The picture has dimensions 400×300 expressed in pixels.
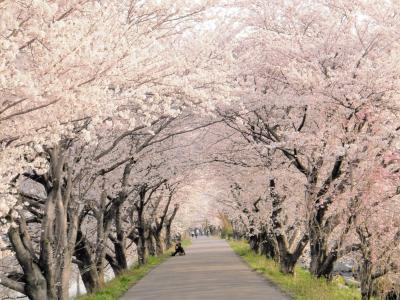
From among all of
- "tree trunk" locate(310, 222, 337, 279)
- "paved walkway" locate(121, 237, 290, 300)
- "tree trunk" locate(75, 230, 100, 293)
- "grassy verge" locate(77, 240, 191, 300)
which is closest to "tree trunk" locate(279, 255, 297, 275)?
"paved walkway" locate(121, 237, 290, 300)

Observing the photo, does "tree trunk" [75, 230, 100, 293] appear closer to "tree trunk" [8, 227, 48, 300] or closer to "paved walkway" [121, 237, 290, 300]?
"paved walkway" [121, 237, 290, 300]

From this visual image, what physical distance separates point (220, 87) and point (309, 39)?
167 inches

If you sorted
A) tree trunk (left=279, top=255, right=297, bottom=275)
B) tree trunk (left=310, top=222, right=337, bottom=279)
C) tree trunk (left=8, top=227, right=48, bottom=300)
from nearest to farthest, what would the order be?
tree trunk (left=8, top=227, right=48, bottom=300), tree trunk (left=310, top=222, right=337, bottom=279), tree trunk (left=279, top=255, right=297, bottom=275)

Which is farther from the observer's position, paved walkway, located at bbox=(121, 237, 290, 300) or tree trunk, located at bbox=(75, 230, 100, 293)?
tree trunk, located at bbox=(75, 230, 100, 293)

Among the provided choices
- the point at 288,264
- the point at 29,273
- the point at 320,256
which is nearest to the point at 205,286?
the point at 288,264

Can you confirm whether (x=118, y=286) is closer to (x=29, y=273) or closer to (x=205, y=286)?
(x=205, y=286)

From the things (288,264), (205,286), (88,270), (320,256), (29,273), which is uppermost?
(29,273)

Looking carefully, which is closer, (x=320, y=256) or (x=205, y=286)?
(x=320, y=256)

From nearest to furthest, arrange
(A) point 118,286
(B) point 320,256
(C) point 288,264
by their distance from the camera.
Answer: (B) point 320,256 → (A) point 118,286 → (C) point 288,264

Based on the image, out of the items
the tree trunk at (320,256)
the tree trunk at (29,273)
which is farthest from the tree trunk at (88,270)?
the tree trunk at (29,273)

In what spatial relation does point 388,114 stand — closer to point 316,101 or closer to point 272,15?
point 316,101

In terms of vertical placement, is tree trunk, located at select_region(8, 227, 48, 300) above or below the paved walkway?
above

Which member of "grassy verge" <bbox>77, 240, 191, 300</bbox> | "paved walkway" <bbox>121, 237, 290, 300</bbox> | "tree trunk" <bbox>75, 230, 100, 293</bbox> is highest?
"tree trunk" <bbox>75, 230, 100, 293</bbox>

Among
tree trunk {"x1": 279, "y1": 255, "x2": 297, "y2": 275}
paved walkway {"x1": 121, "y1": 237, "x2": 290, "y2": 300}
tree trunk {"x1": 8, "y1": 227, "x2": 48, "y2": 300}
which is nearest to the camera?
tree trunk {"x1": 8, "y1": 227, "x2": 48, "y2": 300}
